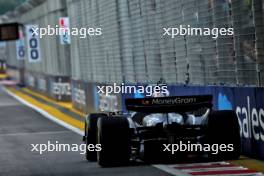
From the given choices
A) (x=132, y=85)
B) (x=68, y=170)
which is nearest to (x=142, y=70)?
(x=132, y=85)

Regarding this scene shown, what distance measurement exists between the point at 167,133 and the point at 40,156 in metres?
3.94

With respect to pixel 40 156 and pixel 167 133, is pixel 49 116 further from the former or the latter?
pixel 167 133

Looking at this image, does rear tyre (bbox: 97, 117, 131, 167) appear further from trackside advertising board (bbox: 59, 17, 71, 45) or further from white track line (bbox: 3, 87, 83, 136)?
trackside advertising board (bbox: 59, 17, 71, 45)

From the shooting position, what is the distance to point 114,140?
14828mm

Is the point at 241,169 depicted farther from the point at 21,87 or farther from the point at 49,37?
the point at 21,87

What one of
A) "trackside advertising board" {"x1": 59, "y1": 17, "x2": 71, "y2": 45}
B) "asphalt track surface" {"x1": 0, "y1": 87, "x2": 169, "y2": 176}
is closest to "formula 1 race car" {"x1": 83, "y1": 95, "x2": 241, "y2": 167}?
"asphalt track surface" {"x1": 0, "y1": 87, "x2": 169, "y2": 176}

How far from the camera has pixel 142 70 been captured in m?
23.9

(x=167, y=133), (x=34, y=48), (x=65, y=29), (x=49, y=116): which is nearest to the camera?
(x=167, y=133)

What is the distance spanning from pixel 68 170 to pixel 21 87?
46674 millimetres

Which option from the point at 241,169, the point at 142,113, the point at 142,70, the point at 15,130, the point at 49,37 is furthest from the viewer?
the point at 49,37

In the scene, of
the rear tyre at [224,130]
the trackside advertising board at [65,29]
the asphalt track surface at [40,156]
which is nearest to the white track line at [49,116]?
the asphalt track surface at [40,156]

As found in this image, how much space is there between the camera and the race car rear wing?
15.0 m

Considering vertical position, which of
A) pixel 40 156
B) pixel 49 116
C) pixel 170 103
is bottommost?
pixel 49 116

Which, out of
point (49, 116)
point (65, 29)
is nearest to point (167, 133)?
point (49, 116)
